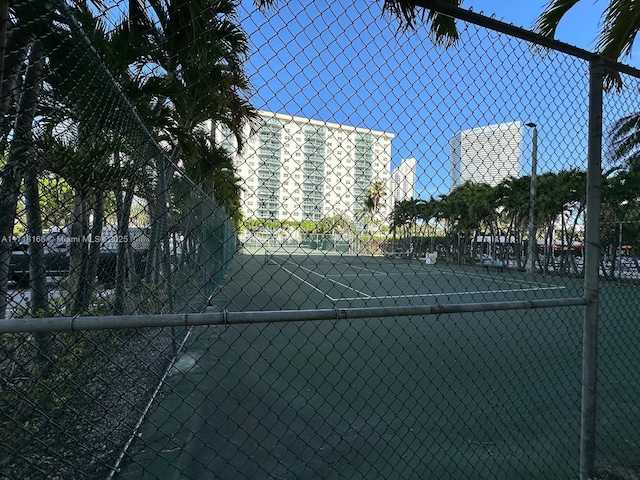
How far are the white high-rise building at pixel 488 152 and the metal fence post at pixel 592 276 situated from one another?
16.1 inches

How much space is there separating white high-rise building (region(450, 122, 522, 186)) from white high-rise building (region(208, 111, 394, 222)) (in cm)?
54

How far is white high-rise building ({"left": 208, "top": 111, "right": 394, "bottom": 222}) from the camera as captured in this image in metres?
1.93

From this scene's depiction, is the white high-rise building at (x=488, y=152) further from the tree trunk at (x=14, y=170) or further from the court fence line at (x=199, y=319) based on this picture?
the tree trunk at (x=14, y=170)

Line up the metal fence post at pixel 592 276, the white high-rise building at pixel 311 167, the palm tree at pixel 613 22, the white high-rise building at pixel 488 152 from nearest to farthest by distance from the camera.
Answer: the white high-rise building at pixel 311 167 → the metal fence post at pixel 592 276 → the white high-rise building at pixel 488 152 → the palm tree at pixel 613 22

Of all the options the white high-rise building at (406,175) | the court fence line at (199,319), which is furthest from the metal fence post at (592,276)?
the white high-rise building at (406,175)

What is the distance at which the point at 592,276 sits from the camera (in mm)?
2291

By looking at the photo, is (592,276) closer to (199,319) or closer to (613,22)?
(199,319)

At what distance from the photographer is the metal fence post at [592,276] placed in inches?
87.4

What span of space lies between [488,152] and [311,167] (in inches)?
46.6

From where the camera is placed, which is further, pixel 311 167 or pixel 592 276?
pixel 592 276

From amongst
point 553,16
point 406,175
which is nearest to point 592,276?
point 406,175

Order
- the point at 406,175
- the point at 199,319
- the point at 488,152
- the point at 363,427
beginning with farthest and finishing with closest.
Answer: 1. the point at 363,427
2. the point at 488,152
3. the point at 406,175
4. the point at 199,319

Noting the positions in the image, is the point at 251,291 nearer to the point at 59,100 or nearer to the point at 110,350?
the point at 110,350

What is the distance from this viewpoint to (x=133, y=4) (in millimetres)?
4695
